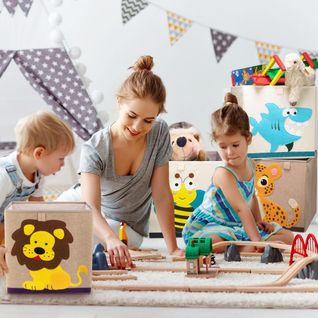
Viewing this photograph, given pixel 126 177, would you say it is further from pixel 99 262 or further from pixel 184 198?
pixel 184 198

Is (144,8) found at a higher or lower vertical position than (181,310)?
higher

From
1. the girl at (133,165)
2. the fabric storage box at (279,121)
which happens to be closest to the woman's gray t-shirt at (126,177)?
the girl at (133,165)

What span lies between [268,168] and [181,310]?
56.1 inches

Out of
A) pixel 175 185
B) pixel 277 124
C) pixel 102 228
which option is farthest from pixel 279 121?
pixel 102 228

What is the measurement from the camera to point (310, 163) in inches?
119

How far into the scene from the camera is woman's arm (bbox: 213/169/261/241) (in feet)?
7.44

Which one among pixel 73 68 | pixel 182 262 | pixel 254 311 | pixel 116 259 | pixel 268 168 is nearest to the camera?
pixel 254 311

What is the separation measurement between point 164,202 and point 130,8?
1542 millimetres

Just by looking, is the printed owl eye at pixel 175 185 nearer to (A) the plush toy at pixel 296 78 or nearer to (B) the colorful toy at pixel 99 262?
(A) the plush toy at pixel 296 78

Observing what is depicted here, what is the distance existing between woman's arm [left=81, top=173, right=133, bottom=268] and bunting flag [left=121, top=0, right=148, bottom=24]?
5.13 ft

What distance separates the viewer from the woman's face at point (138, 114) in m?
2.06

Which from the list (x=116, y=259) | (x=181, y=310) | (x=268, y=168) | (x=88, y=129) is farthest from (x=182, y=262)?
(x=88, y=129)

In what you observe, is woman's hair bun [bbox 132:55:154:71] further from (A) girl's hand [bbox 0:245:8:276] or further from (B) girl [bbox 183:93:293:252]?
(A) girl's hand [bbox 0:245:8:276]

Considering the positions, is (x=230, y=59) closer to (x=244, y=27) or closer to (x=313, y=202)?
(x=244, y=27)
